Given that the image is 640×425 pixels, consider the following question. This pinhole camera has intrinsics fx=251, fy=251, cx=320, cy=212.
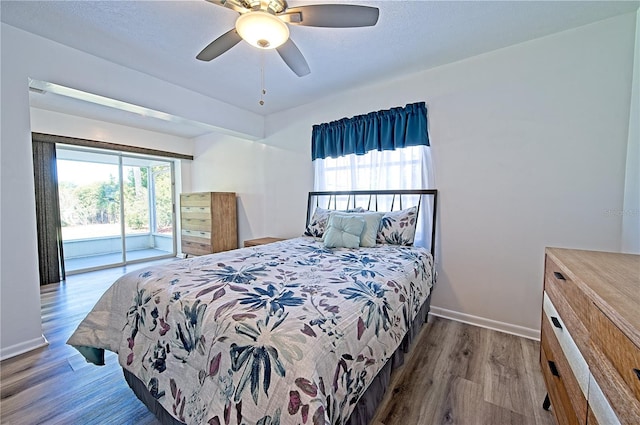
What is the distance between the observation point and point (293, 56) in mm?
1838

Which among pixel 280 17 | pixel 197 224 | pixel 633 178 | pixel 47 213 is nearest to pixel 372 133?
pixel 280 17

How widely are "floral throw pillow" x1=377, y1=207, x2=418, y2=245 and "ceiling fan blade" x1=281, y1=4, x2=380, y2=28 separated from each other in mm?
1614

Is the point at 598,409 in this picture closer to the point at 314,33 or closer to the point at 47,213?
the point at 314,33

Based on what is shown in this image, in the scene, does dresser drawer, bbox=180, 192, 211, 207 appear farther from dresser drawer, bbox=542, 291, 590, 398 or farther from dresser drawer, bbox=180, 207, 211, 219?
dresser drawer, bbox=542, 291, 590, 398

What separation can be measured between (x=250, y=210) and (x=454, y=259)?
3196 millimetres

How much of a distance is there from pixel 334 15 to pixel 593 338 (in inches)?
72.5

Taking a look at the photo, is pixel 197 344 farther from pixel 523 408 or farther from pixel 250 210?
pixel 250 210

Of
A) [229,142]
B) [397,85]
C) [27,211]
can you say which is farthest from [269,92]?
[27,211]

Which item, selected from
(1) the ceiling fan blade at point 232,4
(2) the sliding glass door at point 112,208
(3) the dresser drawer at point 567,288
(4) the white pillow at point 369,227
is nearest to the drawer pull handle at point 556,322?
(3) the dresser drawer at point 567,288

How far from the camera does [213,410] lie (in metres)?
0.83

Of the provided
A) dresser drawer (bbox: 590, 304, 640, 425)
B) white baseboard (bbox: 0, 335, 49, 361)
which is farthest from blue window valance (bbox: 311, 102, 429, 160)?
white baseboard (bbox: 0, 335, 49, 361)

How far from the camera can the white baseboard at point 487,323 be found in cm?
213

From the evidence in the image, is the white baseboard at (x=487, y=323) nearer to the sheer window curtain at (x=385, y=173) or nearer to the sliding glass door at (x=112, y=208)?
the sheer window curtain at (x=385, y=173)

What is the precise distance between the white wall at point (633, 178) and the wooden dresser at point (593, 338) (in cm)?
71
